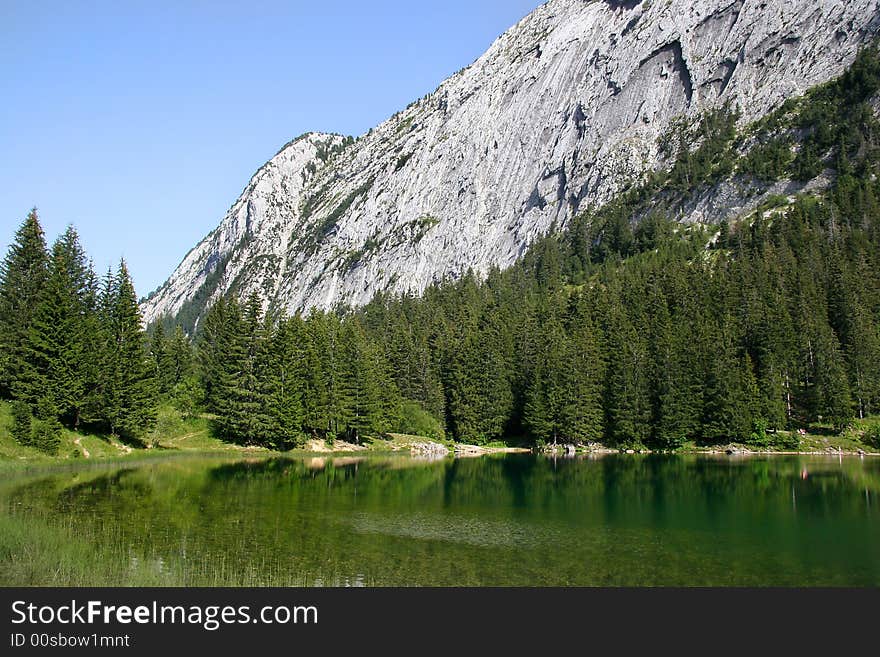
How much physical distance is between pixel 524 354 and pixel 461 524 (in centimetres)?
7326

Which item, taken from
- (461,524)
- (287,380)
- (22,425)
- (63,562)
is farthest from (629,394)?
(63,562)

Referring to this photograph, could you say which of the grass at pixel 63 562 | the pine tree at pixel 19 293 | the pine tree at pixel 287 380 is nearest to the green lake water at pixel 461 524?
the grass at pixel 63 562

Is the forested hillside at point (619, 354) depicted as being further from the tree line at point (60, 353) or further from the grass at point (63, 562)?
the grass at point (63, 562)

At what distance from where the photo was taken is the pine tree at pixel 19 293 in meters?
56.0

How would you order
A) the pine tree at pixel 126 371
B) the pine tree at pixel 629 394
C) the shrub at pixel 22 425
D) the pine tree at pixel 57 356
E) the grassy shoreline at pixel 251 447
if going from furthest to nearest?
the pine tree at pixel 629 394 → the pine tree at pixel 126 371 → the pine tree at pixel 57 356 → the grassy shoreline at pixel 251 447 → the shrub at pixel 22 425

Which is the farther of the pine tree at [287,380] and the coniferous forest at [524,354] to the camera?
the pine tree at [287,380]

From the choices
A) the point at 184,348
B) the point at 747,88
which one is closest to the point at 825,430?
the point at 184,348

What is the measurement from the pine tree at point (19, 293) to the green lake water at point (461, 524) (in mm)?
13015

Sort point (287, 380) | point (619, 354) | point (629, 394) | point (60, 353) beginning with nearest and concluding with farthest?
1. point (60, 353)
2. point (287, 380)
3. point (629, 394)
4. point (619, 354)

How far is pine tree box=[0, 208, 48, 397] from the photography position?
5597 centimetres

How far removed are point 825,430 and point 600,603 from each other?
265ft

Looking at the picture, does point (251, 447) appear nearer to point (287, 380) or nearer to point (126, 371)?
point (287, 380)

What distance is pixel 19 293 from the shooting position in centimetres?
6266

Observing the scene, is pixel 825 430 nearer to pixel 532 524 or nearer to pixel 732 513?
pixel 732 513
